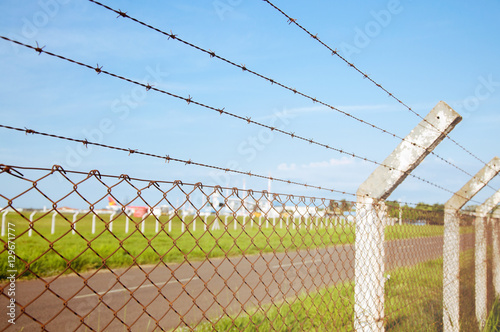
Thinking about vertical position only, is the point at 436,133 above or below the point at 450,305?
above

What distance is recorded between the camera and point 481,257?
6.00 meters

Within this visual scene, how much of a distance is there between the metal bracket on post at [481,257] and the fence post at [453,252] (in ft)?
3.49

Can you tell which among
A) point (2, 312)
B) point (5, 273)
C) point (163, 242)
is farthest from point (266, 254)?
point (2, 312)

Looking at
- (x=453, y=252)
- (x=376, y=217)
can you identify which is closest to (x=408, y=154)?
(x=376, y=217)

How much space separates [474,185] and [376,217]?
9.10 ft

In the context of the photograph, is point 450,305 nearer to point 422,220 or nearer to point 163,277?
point 422,220

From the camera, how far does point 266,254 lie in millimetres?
14953

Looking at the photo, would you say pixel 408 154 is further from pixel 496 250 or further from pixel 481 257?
pixel 496 250

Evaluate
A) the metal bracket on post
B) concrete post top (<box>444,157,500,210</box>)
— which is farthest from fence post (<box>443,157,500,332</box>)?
the metal bracket on post

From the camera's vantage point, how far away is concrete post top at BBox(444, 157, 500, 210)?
495 centimetres

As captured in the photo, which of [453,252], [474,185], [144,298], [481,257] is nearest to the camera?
[453,252]

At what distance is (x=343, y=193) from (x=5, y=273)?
7050 mm

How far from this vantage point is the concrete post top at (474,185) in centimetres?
495

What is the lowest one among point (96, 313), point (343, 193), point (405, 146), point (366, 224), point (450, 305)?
point (96, 313)
